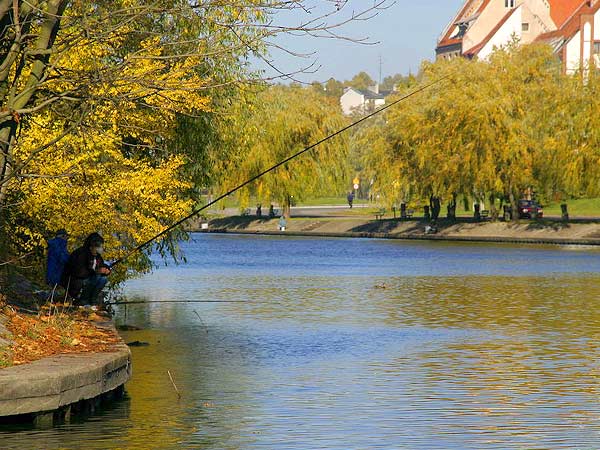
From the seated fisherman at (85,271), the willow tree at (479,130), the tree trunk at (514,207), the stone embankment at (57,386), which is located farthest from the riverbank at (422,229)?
the stone embankment at (57,386)

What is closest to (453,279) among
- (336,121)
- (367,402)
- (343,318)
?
(343,318)

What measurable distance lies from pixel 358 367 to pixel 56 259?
5.56 m

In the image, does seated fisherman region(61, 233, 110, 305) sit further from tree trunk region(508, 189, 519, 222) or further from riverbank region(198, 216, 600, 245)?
tree trunk region(508, 189, 519, 222)

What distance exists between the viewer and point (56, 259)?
71.9 ft

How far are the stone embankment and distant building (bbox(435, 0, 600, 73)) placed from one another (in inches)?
4465

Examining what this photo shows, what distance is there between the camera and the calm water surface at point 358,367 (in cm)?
1328

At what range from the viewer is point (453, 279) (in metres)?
40.0

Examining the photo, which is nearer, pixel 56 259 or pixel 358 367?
pixel 358 367

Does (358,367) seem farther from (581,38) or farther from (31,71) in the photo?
(581,38)

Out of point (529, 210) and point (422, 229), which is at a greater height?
point (529, 210)

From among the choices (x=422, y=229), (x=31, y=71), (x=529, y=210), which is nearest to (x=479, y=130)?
(x=422, y=229)

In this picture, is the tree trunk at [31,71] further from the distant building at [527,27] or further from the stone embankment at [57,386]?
the distant building at [527,27]

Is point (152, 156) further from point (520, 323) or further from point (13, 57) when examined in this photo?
point (13, 57)

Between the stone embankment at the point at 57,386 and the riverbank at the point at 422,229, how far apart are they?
52365 mm
